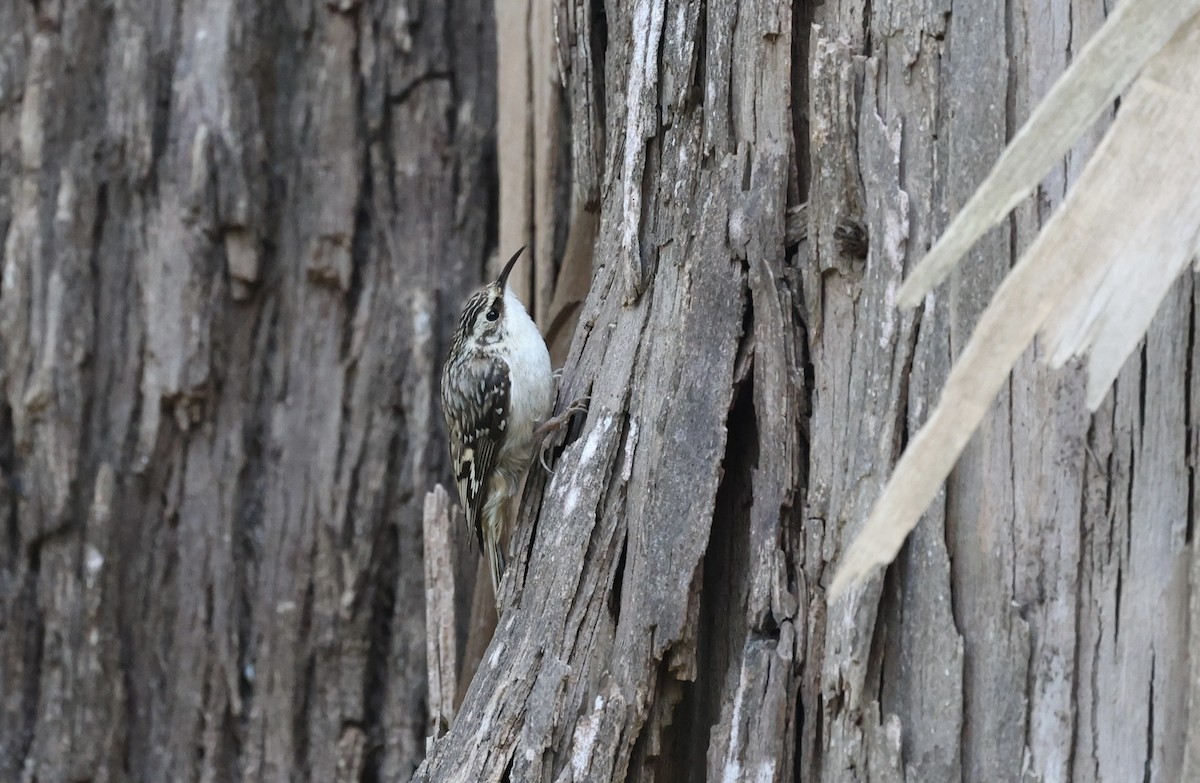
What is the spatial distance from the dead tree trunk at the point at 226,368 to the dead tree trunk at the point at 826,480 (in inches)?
55.5

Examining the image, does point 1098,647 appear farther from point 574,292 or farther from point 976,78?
point 574,292

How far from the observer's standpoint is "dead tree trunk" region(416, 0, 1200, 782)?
2.01 meters

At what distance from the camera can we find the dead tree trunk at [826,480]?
2.01m

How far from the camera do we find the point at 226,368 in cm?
419

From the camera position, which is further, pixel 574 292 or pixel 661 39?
pixel 574 292

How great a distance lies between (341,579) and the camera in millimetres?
4086

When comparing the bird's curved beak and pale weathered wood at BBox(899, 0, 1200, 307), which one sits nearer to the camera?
pale weathered wood at BBox(899, 0, 1200, 307)

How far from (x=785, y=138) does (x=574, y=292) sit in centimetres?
138

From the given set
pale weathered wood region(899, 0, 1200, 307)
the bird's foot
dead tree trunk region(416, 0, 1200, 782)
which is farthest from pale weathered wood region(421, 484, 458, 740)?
pale weathered wood region(899, 0, 1200, 307)

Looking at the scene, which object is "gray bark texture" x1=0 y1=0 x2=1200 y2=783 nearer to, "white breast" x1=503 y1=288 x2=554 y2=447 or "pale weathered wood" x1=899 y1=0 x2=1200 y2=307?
"white breast" x1=503 y1=288 x2=554 y2=447

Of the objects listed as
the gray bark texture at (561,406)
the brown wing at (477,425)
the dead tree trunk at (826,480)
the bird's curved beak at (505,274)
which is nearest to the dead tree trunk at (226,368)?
the gray bark texture at (561,406)

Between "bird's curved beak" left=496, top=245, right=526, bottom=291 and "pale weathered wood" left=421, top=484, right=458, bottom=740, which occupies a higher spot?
"bird's curved beak" left=496, top=245, right=526, bottom=291

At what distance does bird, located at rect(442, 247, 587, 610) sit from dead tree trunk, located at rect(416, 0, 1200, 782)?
929 millimetres

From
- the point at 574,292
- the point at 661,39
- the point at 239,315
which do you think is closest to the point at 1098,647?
the point at 661,39
